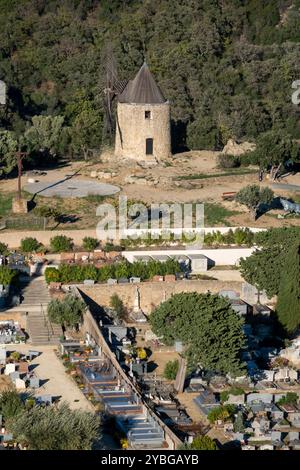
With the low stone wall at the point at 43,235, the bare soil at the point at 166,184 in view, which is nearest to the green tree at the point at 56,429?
the low stone wall at the point at 43,235

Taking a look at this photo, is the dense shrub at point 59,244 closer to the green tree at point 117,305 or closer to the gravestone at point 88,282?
the gravestone at point 88,282

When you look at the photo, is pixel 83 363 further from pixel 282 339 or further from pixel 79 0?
pixel 79 0

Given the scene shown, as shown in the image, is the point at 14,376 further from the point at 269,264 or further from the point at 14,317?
the point at 269,264

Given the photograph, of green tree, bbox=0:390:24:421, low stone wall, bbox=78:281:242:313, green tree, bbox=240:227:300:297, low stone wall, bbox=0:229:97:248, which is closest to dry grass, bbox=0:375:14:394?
green tree, bbox=0:390:24:421

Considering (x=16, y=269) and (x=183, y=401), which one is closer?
(x=183, y=401)

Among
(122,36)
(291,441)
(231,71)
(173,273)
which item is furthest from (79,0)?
(291,441)

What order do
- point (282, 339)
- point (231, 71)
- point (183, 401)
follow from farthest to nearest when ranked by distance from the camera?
point (231, 71) → point (282, 339) → point (183, 401)

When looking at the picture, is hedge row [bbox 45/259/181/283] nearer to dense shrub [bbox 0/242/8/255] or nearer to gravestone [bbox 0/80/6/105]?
dense shrub [bbox 0/242/8/255]

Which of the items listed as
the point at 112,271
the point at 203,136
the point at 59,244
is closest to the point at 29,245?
the point at 59,244
